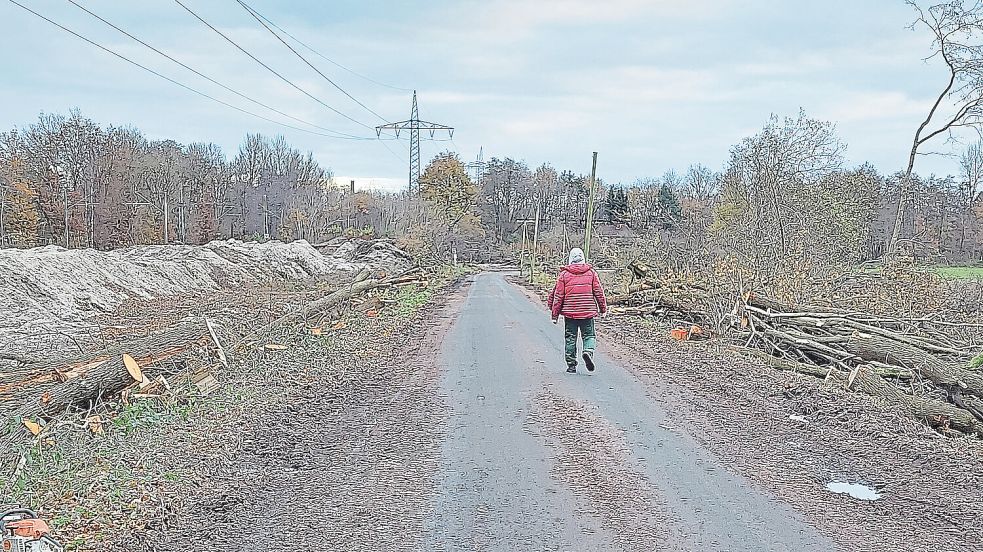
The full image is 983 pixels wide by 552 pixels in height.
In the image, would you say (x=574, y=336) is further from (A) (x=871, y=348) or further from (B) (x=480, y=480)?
A: (B) (x=480, y=480)

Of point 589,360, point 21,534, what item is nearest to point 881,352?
point 589,360

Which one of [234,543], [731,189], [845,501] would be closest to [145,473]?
[234,543]

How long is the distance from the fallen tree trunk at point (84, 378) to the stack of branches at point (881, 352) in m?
9.43

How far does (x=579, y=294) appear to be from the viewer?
35.7 feet

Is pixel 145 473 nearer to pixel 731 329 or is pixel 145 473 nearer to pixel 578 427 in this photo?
pixel 578 427

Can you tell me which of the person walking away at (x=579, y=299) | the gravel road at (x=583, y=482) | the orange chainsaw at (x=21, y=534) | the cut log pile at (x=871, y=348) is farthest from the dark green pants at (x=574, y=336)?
the orange chainsaw at (x=21, y=534)

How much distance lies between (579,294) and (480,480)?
203 inches

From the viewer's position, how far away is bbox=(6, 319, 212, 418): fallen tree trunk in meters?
8.85

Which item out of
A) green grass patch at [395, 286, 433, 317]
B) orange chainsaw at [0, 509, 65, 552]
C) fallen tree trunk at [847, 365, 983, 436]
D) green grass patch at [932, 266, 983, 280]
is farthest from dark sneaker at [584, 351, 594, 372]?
green grass patch at [395, 286, 433, 317]

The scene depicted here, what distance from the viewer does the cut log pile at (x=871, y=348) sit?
9289mm

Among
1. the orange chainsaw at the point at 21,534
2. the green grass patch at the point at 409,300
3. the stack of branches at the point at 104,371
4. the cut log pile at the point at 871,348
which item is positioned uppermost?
the orange chainsaw at the point at 21,534

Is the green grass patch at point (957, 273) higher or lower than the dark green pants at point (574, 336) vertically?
higher

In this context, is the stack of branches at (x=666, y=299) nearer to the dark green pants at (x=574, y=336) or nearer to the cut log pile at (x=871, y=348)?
the cut log pile at (x=871, y=348)

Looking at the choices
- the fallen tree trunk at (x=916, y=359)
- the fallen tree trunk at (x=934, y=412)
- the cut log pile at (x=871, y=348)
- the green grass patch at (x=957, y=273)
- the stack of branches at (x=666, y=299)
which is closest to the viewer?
the fallen tree trunk at (x=934, y=412)
